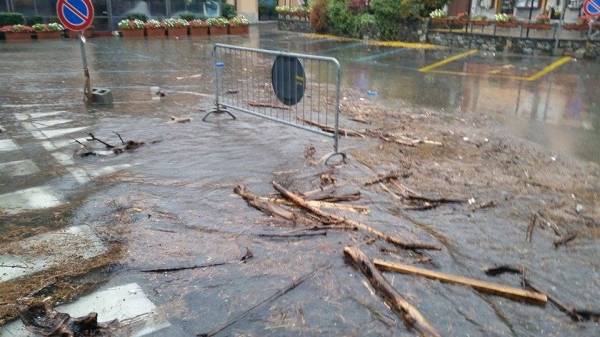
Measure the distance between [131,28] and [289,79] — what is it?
21.0m

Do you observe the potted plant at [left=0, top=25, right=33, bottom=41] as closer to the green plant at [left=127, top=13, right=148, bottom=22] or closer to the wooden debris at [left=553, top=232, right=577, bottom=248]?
the green plant at [left=127, top=13, right=148, bottom=22]

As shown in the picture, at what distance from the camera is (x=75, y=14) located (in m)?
8.56

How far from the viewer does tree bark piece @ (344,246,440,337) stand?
295 centimetres

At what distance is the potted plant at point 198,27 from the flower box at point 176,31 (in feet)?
1.65

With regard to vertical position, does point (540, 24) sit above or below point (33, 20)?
above

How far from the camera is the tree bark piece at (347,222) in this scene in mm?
3949

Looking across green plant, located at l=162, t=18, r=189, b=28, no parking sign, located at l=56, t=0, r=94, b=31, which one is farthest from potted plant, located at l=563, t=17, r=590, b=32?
green plant, located at l=162, t=18, r=189, b=28

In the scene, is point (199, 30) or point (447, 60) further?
point (199, 30)

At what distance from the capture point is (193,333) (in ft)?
9.59

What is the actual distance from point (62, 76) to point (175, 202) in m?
9.46

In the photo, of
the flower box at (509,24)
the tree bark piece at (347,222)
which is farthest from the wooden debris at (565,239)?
the flower box at (509,24)

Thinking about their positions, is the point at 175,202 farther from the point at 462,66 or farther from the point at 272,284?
the point at 462,66

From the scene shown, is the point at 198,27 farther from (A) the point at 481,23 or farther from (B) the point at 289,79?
(B) the point at 289,79

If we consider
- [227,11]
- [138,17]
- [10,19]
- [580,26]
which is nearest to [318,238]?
[580,26]
